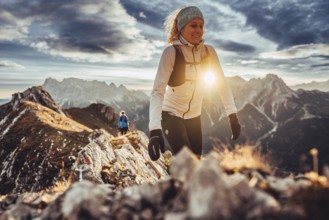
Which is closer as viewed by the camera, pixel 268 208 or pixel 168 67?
pixel 268 208

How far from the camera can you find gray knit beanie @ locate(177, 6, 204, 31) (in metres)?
7.44

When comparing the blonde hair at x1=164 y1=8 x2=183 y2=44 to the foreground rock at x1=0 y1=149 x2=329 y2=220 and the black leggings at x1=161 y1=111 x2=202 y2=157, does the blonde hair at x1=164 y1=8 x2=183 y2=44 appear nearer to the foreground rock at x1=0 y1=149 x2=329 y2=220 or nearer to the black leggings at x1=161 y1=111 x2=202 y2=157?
the black leggings at x1=161 y1=111 x2=202 y2=157

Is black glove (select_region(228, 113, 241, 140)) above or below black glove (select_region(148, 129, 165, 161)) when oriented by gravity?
above

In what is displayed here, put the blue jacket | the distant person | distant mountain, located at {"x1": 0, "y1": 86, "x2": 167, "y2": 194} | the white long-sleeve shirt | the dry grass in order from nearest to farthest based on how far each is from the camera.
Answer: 1. the dry grass
2. the white long-sleeve shirt
3. distant mountain, located at {"x1": 0, "y1": 86, "x2": 167, "y2": 194}
4. the distant person
5. the blue jacket

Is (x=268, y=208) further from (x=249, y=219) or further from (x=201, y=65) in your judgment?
(x=201, y=65)

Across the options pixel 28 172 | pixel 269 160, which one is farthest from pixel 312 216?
pixel 28 172

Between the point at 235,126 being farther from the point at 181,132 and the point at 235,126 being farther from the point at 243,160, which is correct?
the point at 243,160

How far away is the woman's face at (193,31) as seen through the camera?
7422mm

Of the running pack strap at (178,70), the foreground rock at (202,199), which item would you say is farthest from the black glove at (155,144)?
the foreground rock at (202,199)

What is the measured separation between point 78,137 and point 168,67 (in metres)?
24.9

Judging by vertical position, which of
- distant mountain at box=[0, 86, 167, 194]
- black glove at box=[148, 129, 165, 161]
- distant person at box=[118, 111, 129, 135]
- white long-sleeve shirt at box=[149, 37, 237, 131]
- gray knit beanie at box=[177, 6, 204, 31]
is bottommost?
distant mountain at box=[0, 86, 167, 194]

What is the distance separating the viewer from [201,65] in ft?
25.3

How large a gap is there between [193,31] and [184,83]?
123 centimetres

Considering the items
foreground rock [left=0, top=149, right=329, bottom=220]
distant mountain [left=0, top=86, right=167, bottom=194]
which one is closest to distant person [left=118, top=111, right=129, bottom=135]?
distant mountain [left=0, top=86, right=167, bottom=194]
